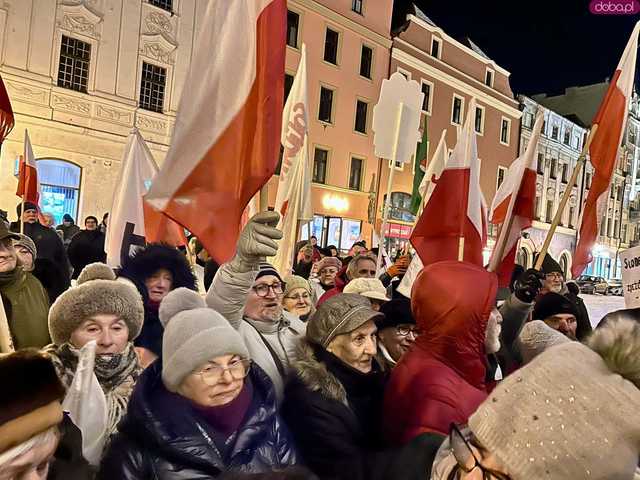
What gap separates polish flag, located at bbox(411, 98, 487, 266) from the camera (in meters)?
4.60

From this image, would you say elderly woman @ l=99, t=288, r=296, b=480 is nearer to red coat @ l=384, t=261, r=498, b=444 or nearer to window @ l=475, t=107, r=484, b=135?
red coat @ l=384, t=261, r=498, b=444

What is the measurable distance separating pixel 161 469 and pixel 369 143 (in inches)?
972

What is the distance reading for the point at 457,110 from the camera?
29875 mm

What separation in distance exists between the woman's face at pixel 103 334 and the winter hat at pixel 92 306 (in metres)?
0.02

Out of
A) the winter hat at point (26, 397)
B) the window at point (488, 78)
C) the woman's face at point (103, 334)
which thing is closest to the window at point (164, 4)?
the woman's face at point (103, 334)

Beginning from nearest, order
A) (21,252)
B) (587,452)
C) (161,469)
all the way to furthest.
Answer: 1. (587,452)
2. (161,469)
3. (21,252)

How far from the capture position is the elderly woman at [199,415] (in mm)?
1858

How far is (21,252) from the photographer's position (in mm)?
4207

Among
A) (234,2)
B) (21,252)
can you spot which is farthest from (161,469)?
(21,252)

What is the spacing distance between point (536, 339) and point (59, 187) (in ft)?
49.7

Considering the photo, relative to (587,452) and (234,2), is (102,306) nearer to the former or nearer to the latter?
(234,2)

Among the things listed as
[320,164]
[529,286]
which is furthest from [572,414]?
[320,164]

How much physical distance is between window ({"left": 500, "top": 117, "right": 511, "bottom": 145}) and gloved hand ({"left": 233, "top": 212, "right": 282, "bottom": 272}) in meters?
33.4

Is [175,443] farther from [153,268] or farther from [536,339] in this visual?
[536,339]
